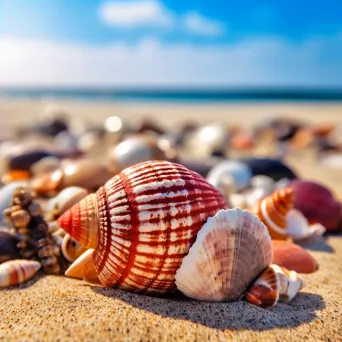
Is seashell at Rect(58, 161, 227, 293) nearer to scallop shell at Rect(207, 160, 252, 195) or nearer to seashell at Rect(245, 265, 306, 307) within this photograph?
seashell at Rect(245, 265, 306, 307)

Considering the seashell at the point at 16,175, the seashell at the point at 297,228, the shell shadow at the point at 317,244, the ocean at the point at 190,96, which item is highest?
the seashell at the point at 297,228

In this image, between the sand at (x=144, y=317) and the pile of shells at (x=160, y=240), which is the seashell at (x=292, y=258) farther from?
the sand at (x=144, y=317)

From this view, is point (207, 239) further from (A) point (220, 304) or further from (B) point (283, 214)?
(B) point (283, 214)

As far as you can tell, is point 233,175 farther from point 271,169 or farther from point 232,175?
point 271,169

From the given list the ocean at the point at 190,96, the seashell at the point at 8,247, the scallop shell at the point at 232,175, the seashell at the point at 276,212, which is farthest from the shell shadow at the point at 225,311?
the ocean at the point at 190,96

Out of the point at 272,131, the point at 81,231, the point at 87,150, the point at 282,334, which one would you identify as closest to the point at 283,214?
the point at 282,334
